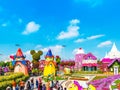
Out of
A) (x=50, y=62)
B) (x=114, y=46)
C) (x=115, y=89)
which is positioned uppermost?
(x=114, y=46)

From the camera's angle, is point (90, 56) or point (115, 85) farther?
point (90, 56)

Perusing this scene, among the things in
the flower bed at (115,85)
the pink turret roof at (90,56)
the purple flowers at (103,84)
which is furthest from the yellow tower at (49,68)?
the flower bed at (115,85)

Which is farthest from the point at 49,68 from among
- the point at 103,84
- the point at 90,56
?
the point at 103,84

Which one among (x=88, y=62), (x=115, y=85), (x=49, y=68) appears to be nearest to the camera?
(x=115, y=85)

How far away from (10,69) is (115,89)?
34471 millimetres

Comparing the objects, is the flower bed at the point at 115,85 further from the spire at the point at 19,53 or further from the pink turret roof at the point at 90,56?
the pink turret roof at the point at 90,56

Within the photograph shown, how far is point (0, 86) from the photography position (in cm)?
2927

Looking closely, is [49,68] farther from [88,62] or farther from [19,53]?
[88,62]

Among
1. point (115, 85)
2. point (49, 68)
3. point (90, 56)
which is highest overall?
point (90, 56)

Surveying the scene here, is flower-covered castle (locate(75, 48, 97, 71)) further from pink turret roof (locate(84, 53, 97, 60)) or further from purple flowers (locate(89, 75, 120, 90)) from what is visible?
purple flowers (locate(89, 75, 120, 90))

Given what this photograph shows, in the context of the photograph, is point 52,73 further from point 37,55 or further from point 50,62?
point 37,55

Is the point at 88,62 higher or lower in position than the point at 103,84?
higher

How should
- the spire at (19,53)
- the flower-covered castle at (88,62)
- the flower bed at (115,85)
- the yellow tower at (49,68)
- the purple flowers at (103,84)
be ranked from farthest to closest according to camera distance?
the flower-covered castle at (88,62) → the spire at (19,53) → the yellow tower at (49,68) → the purple flowers at (103,84) → the flower bed at (115,85)

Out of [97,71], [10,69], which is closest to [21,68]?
[10,69]
